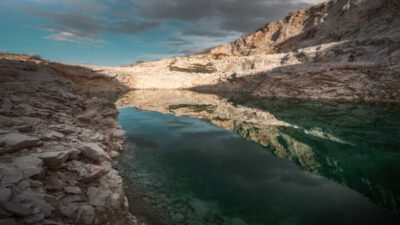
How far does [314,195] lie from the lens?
603cm

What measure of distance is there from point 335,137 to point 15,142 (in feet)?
33.9

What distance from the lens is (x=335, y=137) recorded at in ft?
35.3

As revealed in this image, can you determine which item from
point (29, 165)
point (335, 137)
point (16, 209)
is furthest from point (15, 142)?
point (335, 137)

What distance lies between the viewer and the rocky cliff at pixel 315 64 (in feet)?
70.3

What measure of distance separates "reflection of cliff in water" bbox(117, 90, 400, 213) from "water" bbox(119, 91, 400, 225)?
0.03 m

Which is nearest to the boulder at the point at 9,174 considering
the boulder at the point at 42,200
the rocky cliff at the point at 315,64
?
the boulder at the point at 42,200

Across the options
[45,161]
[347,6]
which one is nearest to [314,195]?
[45,161]

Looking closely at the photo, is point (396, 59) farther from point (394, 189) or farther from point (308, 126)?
point (394, 189)

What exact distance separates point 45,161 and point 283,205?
179 inches

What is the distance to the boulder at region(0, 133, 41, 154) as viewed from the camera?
493 cm

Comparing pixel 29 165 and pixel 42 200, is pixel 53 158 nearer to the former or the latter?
pixel 29 165

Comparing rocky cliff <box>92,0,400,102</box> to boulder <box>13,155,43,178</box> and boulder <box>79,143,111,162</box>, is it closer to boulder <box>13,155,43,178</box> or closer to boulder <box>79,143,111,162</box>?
boulder <box>79,143,111,162</box>

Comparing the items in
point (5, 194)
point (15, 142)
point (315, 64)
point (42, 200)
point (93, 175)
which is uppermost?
point (315, 64)

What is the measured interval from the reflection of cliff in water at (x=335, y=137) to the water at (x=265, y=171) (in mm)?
30
